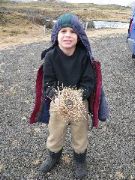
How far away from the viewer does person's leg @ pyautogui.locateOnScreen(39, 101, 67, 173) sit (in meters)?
4.67

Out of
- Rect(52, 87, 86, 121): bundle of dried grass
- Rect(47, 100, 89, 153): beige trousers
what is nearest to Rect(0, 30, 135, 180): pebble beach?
Rect(47, 100, 89, 153): beige trousers

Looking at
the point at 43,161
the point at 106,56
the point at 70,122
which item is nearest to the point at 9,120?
the point at 43,161

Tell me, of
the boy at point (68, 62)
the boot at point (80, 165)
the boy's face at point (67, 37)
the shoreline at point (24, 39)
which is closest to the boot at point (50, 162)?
the boot at point (80, 165)

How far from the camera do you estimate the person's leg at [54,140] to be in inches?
184

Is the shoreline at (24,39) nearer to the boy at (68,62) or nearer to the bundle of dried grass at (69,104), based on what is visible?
the boy at (68,62)

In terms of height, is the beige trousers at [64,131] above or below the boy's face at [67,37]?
below

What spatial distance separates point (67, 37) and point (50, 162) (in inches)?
67.4

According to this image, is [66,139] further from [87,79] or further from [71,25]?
[71,25]

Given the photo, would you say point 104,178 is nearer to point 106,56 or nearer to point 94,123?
point 94,123

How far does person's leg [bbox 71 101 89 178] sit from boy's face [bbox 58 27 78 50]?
0.74 m

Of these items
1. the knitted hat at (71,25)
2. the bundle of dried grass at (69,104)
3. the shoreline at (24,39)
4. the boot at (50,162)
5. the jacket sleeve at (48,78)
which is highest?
the knitted hat at (71,25)

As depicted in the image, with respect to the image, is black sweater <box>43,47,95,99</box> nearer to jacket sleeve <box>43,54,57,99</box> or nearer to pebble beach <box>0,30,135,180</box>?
jacket sleeve <box>43,54,57,99</box>

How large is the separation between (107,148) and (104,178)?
0.82 meters

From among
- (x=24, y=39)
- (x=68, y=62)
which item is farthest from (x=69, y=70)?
(x=24, y=39)
